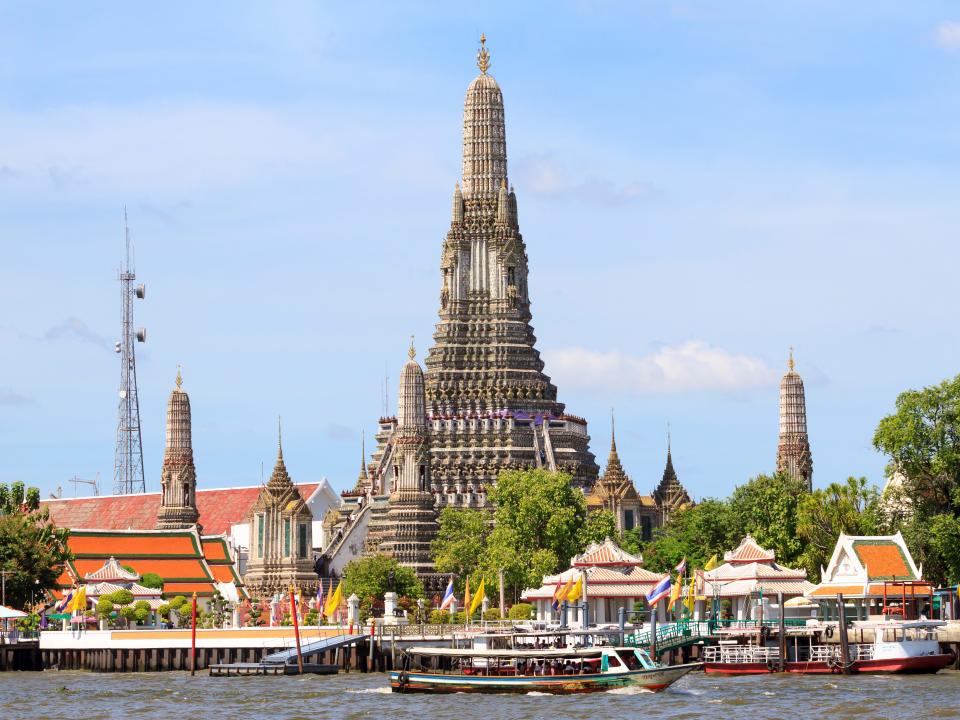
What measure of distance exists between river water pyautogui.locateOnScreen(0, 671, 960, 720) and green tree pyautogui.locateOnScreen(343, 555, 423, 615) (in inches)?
1143

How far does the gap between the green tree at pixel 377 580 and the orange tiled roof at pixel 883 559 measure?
32564 millimetres

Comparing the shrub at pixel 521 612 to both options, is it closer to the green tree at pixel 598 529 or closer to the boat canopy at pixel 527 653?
the green tree at pixel 598 529

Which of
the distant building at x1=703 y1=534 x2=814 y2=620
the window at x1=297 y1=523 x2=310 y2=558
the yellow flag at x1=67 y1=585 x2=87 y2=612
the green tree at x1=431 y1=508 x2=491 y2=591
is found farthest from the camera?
the window at x1=297 y1=523 x2=310 y2=558

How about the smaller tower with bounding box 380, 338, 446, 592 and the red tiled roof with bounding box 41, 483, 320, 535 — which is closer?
the smaller tower with bounding box 380, 338, 446, 592

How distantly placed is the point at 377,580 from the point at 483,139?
3436cm

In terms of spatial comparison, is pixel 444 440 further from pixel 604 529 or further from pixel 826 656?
pixel 826 656

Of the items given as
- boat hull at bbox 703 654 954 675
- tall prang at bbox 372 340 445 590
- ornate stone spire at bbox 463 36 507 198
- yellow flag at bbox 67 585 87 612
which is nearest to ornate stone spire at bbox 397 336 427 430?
tall prang at bbox 372 340 445 590

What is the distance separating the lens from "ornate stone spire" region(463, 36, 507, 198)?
152 meters

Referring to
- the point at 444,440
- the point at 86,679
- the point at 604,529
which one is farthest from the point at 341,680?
the point at 444,440

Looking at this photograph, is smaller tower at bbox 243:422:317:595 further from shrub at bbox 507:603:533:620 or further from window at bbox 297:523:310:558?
shrub at bbox 507:603:533:620

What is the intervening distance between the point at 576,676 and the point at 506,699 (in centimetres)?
267

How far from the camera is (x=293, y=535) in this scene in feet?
463

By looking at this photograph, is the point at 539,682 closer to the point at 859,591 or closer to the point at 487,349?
the point at 859,591

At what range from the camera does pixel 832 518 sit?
116 metres
